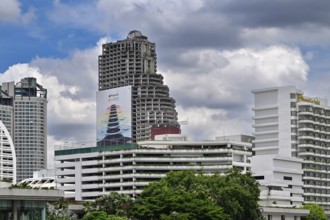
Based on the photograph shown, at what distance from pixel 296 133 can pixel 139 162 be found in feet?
147

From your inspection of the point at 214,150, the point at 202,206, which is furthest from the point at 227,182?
the point at 214,150

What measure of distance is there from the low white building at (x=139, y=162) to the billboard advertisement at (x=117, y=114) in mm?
14552

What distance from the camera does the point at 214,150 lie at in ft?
577

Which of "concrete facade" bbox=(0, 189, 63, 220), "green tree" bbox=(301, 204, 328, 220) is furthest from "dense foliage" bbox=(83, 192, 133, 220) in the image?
"green tree" bbox=(301, 204, 328, 220)

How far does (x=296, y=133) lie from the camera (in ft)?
644

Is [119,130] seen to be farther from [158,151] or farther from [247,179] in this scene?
[247,179]

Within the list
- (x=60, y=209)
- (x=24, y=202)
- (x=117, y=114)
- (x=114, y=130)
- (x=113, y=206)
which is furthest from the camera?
(x=114, y=130)

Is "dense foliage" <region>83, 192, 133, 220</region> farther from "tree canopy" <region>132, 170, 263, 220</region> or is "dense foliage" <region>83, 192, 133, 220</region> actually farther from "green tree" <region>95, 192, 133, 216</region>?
"tree canopy" <region>132, 170, 263, 220</region>

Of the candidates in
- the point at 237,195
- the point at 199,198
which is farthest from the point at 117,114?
the point at 199,198

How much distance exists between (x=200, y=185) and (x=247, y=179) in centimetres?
1081

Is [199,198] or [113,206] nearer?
[199,198]

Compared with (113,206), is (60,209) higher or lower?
lower

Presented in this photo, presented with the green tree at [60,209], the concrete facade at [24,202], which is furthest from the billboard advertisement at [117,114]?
the concrete facade at [24,202]

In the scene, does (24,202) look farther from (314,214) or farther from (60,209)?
(314,214)
